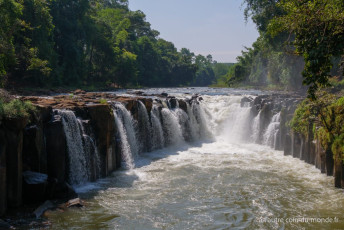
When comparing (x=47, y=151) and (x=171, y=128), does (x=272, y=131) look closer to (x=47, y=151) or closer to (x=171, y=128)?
(x=171, y=128)

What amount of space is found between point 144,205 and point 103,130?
5051 mm

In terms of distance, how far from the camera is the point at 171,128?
21.8m

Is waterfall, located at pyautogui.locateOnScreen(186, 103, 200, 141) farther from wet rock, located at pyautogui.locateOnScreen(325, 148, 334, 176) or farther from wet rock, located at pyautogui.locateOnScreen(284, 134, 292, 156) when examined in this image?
wet rock, located at pyautogui.locateOnScreen(325, 148, 334, 176)

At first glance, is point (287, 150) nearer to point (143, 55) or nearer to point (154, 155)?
point (154, 155)

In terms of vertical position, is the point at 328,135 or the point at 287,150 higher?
the point at 328,135

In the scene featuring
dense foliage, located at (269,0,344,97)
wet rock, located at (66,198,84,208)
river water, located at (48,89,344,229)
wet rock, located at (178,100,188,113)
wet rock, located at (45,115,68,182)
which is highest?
dense foliage, located at (269,0,344,97)

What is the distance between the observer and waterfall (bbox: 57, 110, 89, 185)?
12.5 metres

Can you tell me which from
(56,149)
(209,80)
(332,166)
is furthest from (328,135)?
(209,80)

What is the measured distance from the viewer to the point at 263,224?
939cm

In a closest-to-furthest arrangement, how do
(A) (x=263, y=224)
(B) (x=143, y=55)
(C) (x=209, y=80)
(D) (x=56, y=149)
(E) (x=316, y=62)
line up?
(E) (x=316, y=62) < (A) (x=263, y=224) < (D) (x=56, y=149) < (B) (x=143, y=55) < (C) (x=209, y=80)

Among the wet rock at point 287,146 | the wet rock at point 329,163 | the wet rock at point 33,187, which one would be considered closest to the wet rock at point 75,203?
the wet rock at point 33,187

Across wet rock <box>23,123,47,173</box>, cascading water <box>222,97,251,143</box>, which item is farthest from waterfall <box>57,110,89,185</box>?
cascading water <box>222,97,251,143</box>

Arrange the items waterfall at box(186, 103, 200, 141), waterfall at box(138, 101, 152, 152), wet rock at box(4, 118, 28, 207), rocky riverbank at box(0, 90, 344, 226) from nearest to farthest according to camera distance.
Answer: wet rock at box(4, 118, 28, 207) < rocky riverbank at box(0, 90, 344, 226) < waterfall at box(138, 101, 152, 152) < waterfall at box(186, 103, 200, 141)

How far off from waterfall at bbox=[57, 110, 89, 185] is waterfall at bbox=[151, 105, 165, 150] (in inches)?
294
